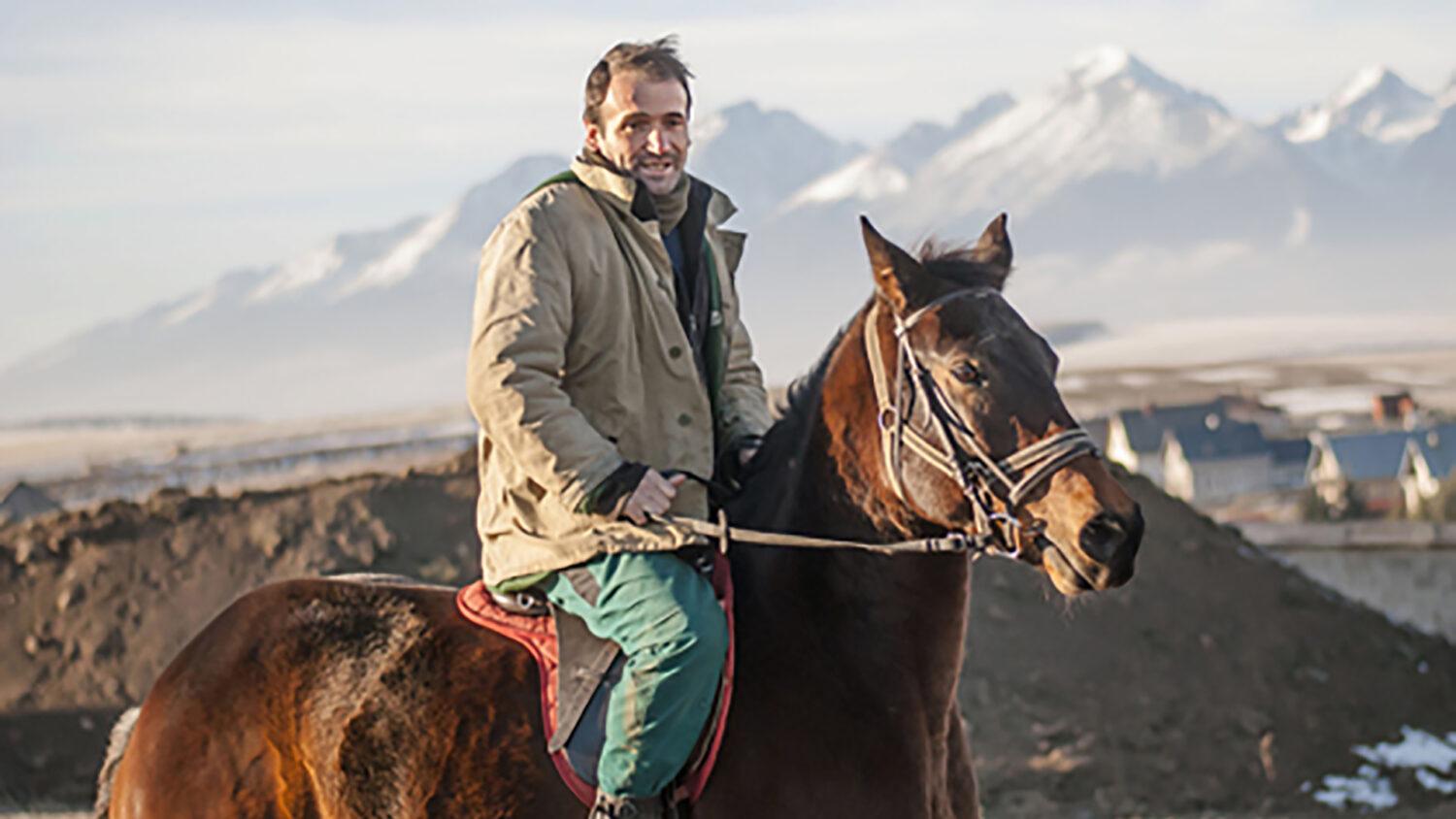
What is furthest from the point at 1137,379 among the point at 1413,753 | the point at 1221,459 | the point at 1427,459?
the point at 1413,753

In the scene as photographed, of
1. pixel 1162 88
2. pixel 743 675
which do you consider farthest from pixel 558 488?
pixel 1162 88

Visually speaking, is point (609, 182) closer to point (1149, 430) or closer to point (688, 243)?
point (688, 243)

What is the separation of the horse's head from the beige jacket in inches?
20.2

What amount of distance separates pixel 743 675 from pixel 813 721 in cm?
20

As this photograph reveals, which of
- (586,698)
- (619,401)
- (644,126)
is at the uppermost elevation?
(644,126)

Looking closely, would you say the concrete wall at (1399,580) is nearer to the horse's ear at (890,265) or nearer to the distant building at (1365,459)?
the horse's ear at (890,265)

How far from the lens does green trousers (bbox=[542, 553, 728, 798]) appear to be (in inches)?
138

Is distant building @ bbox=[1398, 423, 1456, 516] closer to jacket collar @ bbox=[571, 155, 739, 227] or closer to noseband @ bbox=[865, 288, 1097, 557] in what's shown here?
noseband @ bbox=[865, 288, 1097, 557]

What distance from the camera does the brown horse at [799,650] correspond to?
340 cm

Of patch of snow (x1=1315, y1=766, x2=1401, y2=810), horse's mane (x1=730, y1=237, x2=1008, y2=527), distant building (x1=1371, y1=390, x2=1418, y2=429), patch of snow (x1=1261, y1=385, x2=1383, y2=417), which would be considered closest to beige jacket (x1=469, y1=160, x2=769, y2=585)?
horse's mane (x1=730, y1=237, x2=1008, y2=527)

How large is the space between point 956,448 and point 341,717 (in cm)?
171

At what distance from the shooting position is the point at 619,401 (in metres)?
3.73

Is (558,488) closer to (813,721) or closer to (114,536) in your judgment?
(813,721)

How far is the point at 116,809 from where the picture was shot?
164 inches
